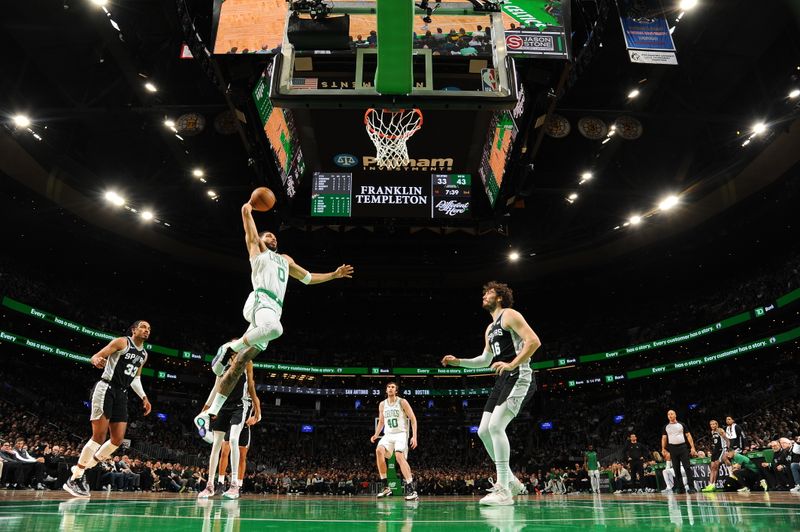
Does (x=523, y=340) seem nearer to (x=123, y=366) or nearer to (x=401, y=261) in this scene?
(x=123, y=366)

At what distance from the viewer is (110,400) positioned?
24.5 feet

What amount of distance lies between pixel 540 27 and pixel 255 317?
7.37 m

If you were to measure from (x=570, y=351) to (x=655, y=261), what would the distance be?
28.3 feet

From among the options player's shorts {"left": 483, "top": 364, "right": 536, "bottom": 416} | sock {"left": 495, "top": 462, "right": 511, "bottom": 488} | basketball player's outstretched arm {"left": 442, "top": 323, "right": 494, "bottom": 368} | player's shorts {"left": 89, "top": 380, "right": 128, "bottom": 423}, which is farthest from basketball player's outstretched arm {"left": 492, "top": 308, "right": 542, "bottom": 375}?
player's shorts {"left": 89, "top": 380, "right": 128, "bottom": 423}

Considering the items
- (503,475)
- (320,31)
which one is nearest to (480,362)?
(503,475)

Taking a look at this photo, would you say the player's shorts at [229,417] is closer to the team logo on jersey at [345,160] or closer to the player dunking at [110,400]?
the player dunking at [110,400]

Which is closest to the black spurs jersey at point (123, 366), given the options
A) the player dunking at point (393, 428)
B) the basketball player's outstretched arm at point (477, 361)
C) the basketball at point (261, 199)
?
the basketball at point (261, 199)

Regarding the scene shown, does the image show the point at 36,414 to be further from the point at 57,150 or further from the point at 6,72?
the point at 6,72

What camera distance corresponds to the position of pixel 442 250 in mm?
32281

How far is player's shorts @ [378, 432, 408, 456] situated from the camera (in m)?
9.55

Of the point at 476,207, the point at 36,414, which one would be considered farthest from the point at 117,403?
the point at 36,414

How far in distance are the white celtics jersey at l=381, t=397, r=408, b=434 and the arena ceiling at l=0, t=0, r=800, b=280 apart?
7058 mm

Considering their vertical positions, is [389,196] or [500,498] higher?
[389,196]

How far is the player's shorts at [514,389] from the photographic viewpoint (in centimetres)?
560
